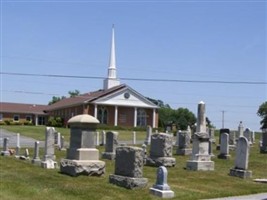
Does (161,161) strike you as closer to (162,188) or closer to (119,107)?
(162,188)

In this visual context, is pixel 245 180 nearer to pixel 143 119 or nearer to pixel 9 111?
pixel 143 119

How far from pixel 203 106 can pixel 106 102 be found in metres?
44.7

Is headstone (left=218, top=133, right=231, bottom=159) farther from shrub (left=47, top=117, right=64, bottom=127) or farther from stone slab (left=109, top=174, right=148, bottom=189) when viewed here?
shrub (left=47, top=117, right=64, bottom=127)

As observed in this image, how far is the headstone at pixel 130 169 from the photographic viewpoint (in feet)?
42.5

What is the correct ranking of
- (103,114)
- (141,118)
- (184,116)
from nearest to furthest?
(103,114), (141,118), (184,116)

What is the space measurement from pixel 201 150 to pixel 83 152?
5.81m

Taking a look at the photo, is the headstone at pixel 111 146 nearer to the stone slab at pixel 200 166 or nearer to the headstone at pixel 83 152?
the stone slab at pixel 200 166

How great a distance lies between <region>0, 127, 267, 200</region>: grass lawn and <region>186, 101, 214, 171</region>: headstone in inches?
23.5

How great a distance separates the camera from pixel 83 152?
613 inches

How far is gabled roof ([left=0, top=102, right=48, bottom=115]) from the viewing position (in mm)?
84250

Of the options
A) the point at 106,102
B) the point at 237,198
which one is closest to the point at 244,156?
the point at 237,198

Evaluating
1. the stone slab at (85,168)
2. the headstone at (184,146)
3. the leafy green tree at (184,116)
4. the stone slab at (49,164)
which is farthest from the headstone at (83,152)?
the leafy green tree at (184,116)

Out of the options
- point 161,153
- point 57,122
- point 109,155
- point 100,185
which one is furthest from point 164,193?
point 57,122

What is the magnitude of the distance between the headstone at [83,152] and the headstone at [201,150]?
4572mm
